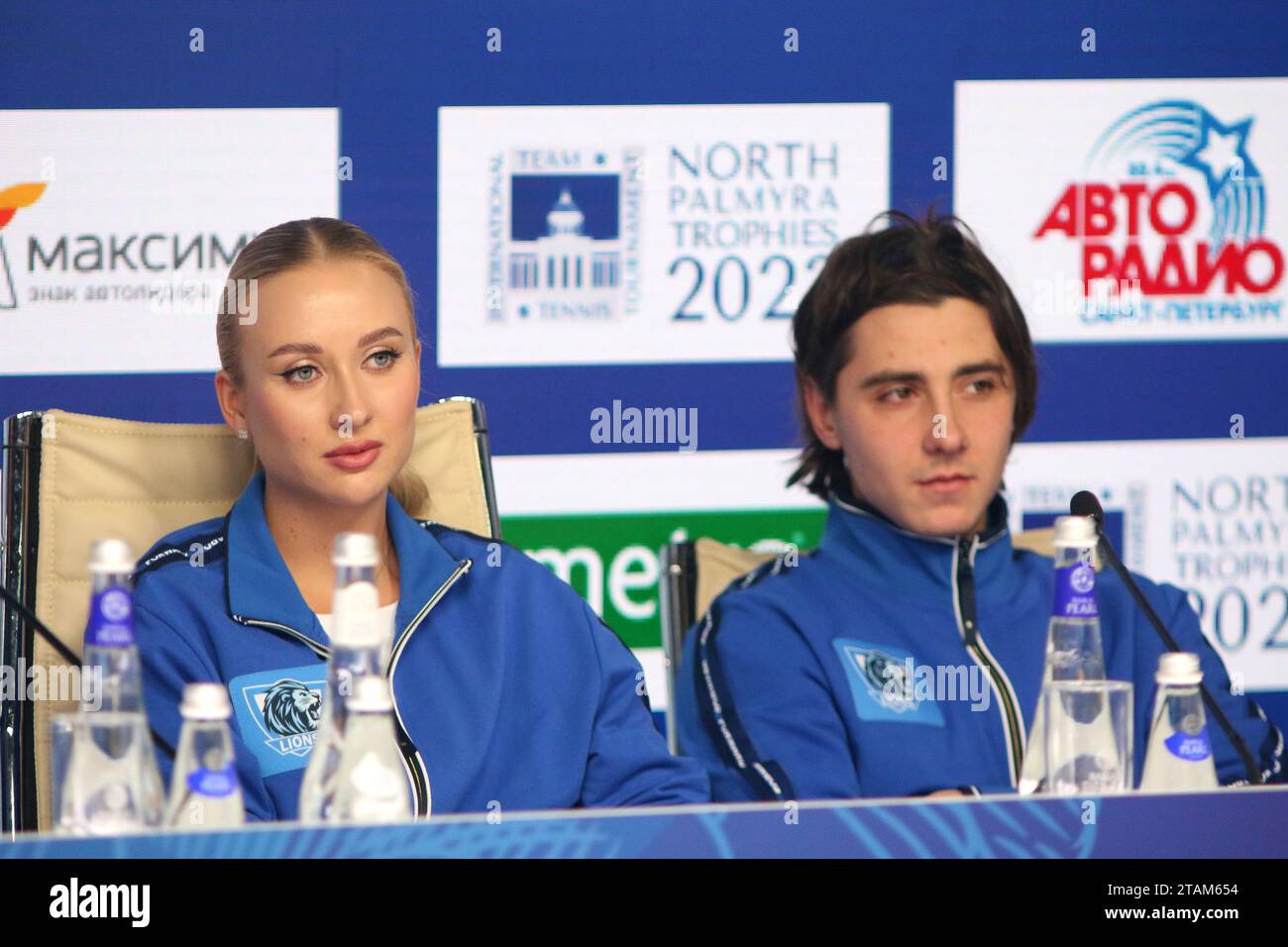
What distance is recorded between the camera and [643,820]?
0.87 metres

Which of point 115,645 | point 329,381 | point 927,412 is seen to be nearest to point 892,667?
point 927,412

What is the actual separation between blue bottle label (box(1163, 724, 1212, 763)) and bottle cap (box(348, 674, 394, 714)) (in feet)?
1.99

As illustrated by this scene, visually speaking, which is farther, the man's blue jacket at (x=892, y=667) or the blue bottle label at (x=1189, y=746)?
the man's blue jacket at (x=892, y=667)

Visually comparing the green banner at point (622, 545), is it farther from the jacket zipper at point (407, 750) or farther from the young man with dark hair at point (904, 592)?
the jacket zipper at point (407, 750)

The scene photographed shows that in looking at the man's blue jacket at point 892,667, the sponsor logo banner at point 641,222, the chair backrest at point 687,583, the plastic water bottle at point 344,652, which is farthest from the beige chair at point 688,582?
the sponsor logo banner at point 641,222

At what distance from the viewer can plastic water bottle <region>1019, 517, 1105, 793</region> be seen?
1.26 m

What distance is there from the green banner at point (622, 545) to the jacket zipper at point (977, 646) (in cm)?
115

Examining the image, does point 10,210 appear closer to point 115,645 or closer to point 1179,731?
point 115,645

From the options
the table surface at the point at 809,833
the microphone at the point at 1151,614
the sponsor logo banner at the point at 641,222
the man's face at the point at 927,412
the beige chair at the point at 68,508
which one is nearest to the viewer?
the table surface at the point at 809,833

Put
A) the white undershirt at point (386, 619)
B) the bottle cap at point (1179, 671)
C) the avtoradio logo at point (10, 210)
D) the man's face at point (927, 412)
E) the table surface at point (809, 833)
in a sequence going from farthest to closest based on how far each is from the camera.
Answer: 1. the avtoradio logo at point (10, 210)
2. the man's face at point (927, 412)
3. the white undershirt at point (386, 619)
4. the bottle cap at point (1179, 671)
5. the table surface at point (809, 833)

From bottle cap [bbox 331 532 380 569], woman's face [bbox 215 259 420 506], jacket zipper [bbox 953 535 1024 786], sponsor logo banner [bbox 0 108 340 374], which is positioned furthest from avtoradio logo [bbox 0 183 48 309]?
bottle cap [bbox 331 532 380 569]

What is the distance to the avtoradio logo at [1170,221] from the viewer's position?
3.13 m
